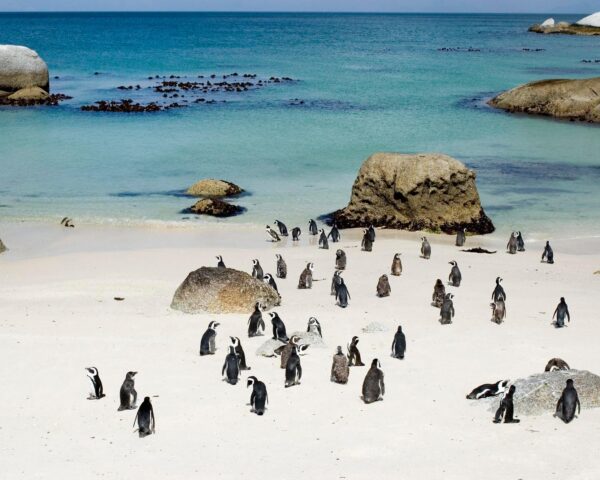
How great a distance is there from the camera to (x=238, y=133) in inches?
1804

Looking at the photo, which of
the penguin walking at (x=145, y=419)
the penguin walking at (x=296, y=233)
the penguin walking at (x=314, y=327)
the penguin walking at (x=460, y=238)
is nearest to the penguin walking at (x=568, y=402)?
the penguin walking at (x=314, y=327)

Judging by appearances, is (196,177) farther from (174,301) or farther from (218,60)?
(218,60)

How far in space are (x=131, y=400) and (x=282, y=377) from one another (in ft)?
7.78

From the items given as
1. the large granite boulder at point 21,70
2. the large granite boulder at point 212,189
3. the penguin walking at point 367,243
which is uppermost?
the large granite boulder at point 21,70

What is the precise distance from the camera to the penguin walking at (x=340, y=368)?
13289mm

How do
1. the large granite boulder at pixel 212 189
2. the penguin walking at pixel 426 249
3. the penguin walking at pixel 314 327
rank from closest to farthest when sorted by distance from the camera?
1. the penguin walking at pixel 314 327
2. the penguin walking at pixel 426 249
3. the large granite boulder at pixel 212 189

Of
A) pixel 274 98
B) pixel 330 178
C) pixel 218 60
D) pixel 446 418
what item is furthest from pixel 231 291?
pixel 218 60

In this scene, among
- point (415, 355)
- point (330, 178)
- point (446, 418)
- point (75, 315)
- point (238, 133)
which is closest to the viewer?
point (446, 418)

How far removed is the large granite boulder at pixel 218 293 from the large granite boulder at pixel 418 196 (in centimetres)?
995

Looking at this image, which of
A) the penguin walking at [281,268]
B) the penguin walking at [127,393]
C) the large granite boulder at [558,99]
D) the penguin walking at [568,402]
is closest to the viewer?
the penguin walking at [568,402]

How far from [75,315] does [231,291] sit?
9.69 ft

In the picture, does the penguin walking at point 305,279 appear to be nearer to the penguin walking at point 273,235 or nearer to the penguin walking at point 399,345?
the penguin walking at point 399,345

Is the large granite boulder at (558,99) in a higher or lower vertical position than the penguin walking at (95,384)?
higher

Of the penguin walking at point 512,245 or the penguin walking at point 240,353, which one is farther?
the penguin walking at point 512,245
